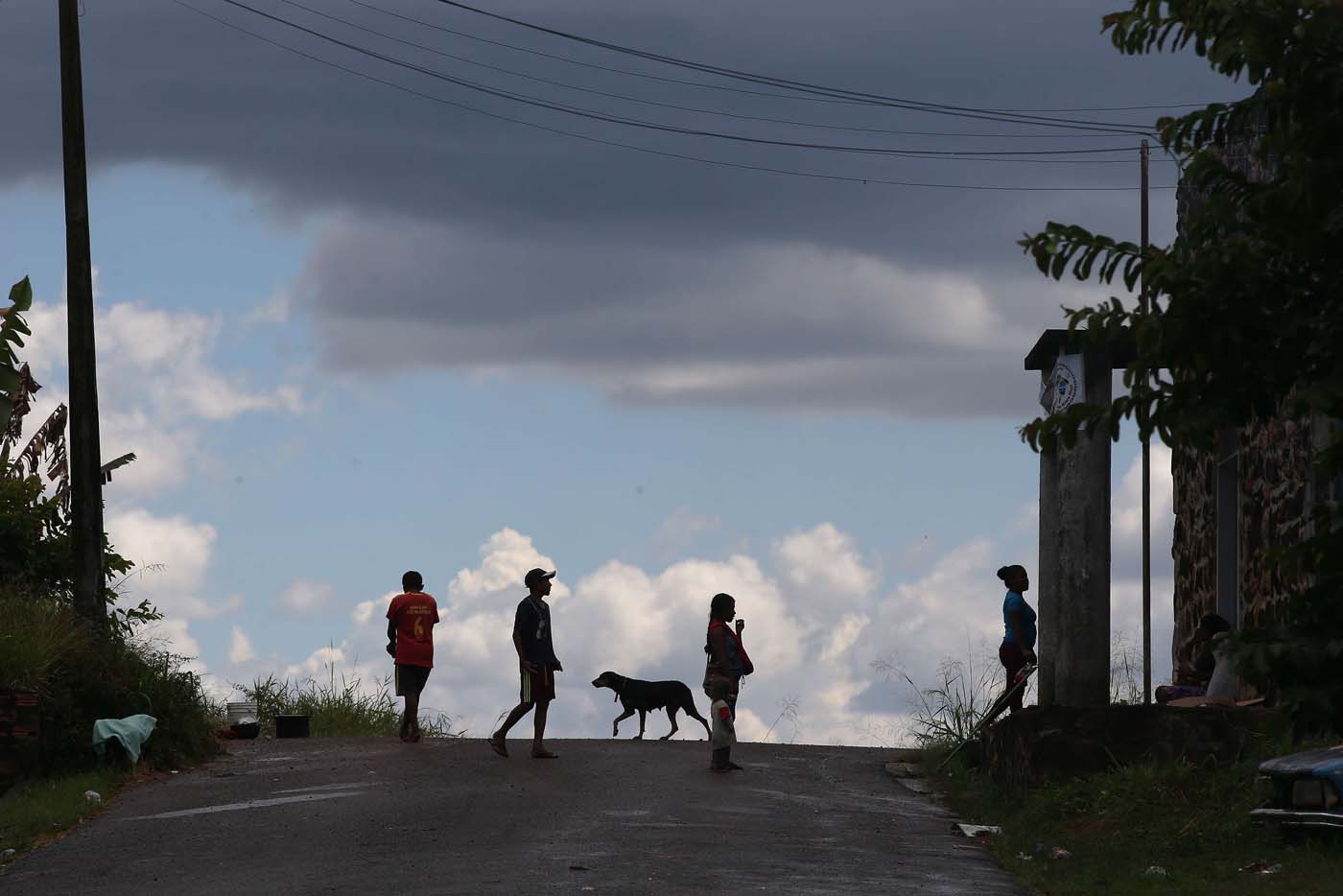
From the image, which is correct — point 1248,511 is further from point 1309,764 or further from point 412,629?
point 412,629

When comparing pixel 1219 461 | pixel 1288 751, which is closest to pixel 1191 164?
pixel 1288 751

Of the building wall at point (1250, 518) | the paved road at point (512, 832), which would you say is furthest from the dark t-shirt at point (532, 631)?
the building wall at point (1250, 518)

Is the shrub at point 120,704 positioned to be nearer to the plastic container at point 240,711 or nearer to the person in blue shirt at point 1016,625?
the plastic container at point 240,711

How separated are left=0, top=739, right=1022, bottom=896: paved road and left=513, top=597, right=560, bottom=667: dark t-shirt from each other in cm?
103

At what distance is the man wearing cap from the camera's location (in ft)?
62.5

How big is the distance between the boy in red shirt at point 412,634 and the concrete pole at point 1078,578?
6545 mm

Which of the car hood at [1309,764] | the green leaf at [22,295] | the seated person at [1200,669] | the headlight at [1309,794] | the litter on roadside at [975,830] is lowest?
the litter on roadside at [975,830]

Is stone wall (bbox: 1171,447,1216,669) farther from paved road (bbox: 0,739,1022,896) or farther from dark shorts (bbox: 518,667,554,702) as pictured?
dark shorts (bbox: 518,667,554,702)

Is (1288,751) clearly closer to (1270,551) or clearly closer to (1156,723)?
(1156,723)

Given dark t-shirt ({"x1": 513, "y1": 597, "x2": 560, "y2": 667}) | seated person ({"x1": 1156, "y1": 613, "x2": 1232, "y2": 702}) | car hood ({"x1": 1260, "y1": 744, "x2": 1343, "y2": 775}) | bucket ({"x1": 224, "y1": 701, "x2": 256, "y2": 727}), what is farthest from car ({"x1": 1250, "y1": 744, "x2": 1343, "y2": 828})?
bucket ({"x1": 224, "y1": 701, "x2": 256, "y2": 727})

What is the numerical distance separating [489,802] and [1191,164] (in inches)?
336

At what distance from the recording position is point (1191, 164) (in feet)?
29.9

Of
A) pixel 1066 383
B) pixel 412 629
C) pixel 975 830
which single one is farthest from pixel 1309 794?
pixel 412 629

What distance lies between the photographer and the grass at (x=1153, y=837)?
39.1ft
